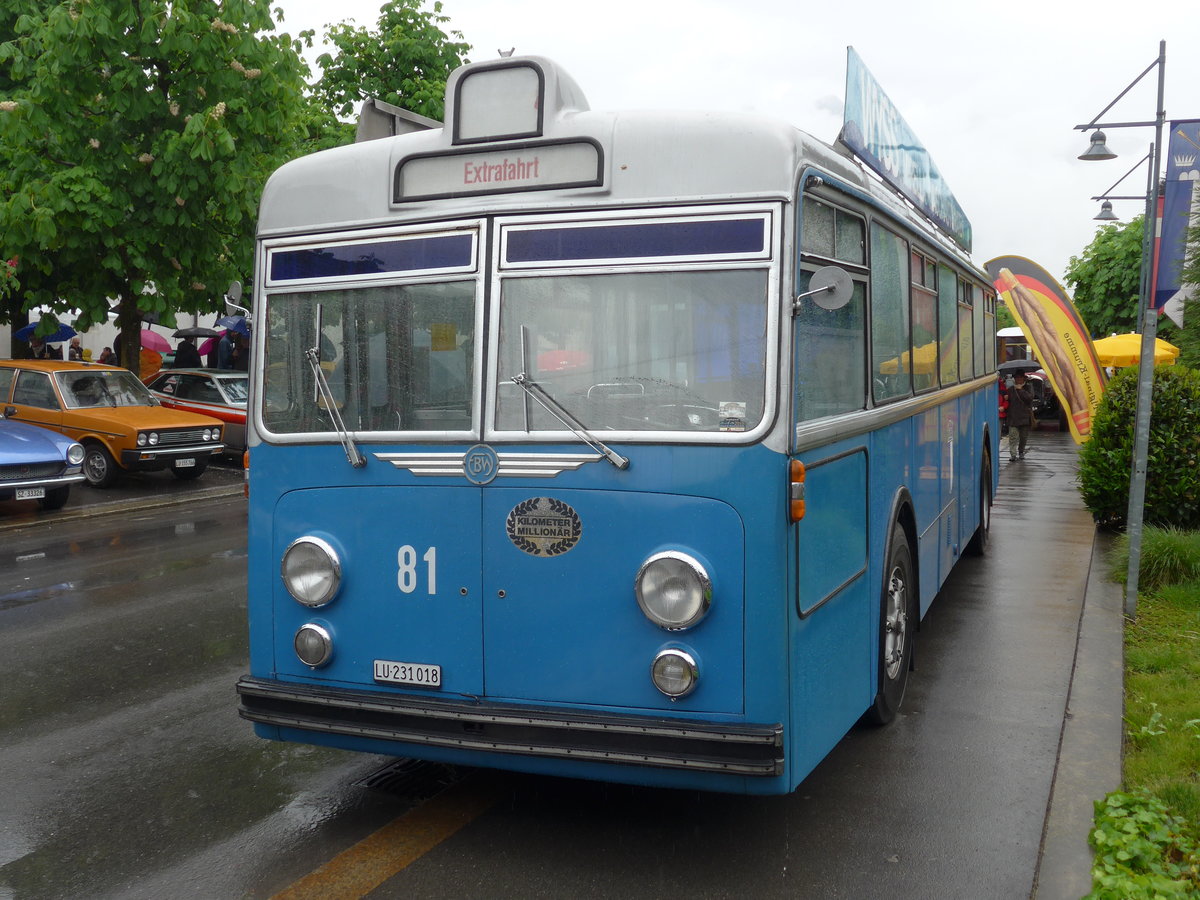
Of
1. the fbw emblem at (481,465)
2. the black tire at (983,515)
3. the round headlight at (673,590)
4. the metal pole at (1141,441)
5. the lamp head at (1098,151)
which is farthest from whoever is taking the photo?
the lamp head at (1098,151)

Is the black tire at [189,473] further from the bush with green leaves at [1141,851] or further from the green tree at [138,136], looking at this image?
the bush with green leaves at [1141,851]

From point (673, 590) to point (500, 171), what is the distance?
1.66 metres

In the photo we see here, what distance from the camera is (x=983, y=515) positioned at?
36.4 ft

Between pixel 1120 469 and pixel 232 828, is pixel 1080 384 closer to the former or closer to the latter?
pixel 1120 469

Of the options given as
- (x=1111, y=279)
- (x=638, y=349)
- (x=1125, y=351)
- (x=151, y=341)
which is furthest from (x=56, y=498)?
(x=1111, y=279)

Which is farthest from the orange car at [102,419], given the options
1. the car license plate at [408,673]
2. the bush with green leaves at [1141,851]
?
the bush with green leaves at [1141,851]

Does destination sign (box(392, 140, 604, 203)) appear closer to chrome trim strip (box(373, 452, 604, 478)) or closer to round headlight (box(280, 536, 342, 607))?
chrome trim strip (box(373, 452, 604, 478))

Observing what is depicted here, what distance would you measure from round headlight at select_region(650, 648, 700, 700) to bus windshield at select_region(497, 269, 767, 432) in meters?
0.78

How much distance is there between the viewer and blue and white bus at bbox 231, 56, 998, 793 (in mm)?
3980

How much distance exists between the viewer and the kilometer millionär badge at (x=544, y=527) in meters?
4.13

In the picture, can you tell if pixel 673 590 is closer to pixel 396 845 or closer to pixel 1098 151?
pixel 396 845

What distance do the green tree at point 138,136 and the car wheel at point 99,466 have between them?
238 centimetres

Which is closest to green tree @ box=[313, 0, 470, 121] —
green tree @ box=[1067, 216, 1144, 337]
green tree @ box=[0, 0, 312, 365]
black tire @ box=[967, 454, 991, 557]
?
green tree @ box=[0, 0, 312, 365]

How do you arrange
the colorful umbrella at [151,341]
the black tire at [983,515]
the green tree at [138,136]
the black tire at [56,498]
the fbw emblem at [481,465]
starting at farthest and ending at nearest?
the colorful umbrella at [151,341]
the green tree at [138,136]
the black tire at [56,498]
the black tire at [983,515]
the fbw emblem at [481,465]
